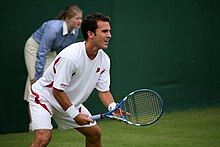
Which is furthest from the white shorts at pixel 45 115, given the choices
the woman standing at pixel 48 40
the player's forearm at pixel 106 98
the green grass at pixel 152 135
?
the woman standing at pixel 48 40

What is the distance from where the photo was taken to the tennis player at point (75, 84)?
18.7 ft

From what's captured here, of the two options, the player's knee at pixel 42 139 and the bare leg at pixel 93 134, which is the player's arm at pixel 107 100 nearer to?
the bare leg at pixel 93 134

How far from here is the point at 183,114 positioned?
34.4ft

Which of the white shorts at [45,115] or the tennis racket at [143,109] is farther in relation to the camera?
the tennis racket at [143,109]

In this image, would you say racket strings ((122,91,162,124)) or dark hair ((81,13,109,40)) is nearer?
dark hair ((81,13,109,40))

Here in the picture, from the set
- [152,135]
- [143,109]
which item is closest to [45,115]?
[143,109]

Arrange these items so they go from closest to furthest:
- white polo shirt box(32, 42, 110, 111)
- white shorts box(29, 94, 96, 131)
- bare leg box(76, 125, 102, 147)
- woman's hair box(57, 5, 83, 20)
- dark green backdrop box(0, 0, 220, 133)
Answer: white polo shirt box(32, 42, 110, 111) → white shorts box(29, 94, 96, 131) → bare leg box(76, 125, 102, 147) → woman's hair box(57, 5, 83, 20) → dark green backdrop box(0, 0, 220, 133)

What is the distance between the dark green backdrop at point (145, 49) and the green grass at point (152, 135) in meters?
0.55

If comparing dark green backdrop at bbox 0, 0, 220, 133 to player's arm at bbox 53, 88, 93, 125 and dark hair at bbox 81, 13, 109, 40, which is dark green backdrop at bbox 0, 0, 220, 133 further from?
player's arm at bbox 53, 88, 93, 125

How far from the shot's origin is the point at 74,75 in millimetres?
5855

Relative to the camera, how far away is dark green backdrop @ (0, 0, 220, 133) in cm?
862

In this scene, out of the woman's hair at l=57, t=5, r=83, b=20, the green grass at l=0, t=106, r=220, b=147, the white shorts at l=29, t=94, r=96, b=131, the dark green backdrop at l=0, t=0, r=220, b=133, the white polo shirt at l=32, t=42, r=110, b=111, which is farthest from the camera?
the dark green backdrop at l=0, t=0, r=220, b=133

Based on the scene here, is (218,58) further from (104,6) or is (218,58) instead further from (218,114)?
(104,6)

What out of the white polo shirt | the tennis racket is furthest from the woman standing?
the white polo shirt
